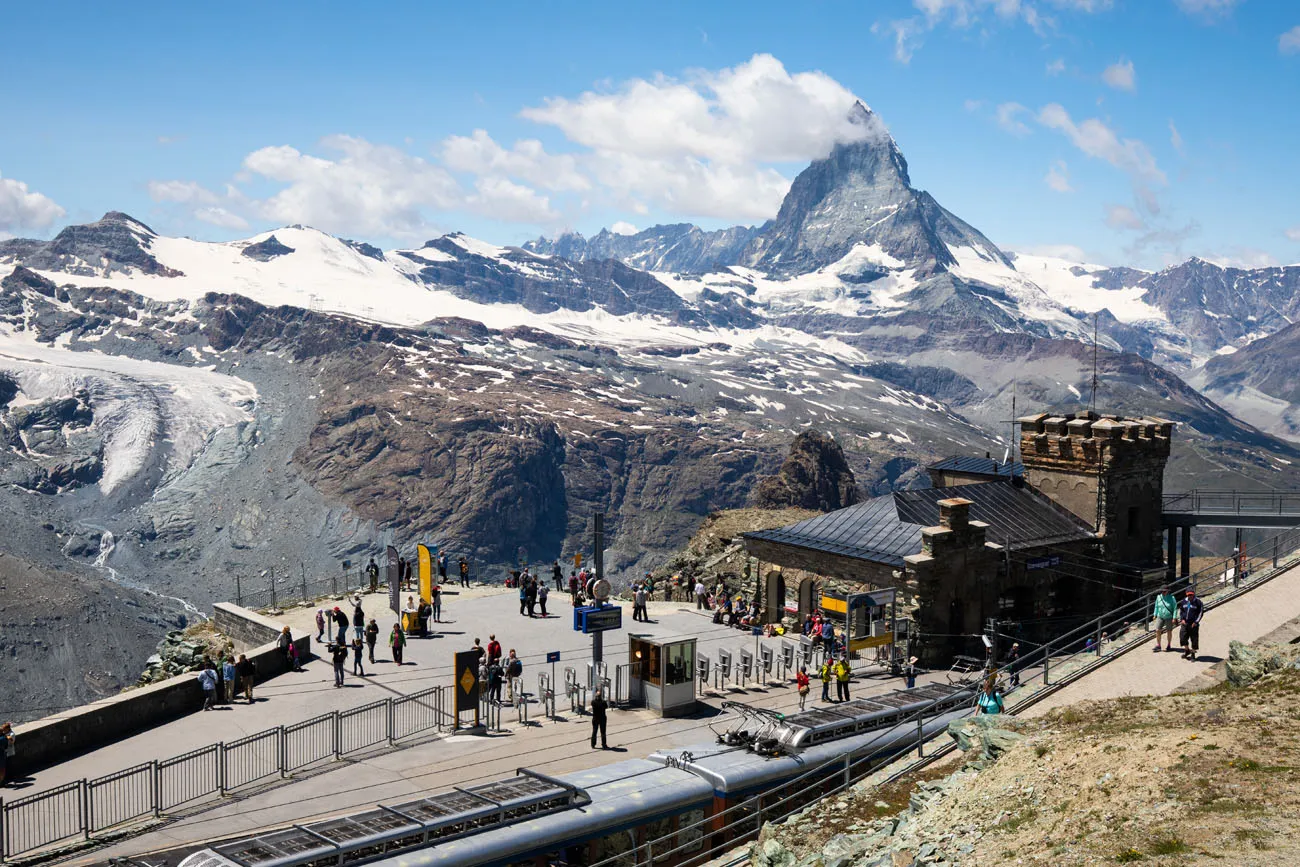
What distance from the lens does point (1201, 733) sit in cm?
1922

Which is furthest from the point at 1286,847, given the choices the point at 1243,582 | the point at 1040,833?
the point at 1243,582

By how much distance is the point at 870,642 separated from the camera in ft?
120

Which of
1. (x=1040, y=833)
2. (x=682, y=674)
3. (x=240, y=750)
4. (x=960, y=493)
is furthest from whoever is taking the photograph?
(x=960, y=493)

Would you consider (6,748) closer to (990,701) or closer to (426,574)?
(426,574)

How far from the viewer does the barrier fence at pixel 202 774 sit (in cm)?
2319

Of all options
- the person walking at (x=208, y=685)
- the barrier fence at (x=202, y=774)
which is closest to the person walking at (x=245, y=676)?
the person walking at (x=208, y=685)

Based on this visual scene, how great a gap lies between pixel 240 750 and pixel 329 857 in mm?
10602

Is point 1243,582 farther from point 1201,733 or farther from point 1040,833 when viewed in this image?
point 1040,833

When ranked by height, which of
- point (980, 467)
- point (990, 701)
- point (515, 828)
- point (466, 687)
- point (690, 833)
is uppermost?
point (980, 467)

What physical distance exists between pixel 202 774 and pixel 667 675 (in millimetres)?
12441

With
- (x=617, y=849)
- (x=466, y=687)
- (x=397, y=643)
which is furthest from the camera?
(x=397, y=643)

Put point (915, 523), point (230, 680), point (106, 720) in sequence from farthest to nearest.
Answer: point (915, 523) → point (230, 680) → point (106, 720)

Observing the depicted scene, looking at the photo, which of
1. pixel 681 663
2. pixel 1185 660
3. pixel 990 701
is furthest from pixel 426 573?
pixel 1185 660

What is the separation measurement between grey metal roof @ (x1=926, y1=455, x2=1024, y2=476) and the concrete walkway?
44.0 feet
